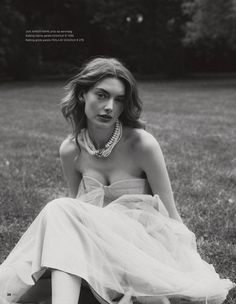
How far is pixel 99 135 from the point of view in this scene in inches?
137

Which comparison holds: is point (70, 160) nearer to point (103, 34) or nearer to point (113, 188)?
point (113, 188)

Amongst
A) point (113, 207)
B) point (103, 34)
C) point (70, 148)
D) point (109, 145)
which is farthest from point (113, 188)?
point (103, 34)

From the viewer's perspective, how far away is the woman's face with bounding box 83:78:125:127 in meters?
3.24

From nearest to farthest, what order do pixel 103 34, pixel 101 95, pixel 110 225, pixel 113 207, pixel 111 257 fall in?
1. pixel 111 257
2. pixel 110 225
3. pixel 113 207
4. pixel 101 95
5. pixel 103 34

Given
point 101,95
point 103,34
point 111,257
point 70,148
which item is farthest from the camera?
point 103,34

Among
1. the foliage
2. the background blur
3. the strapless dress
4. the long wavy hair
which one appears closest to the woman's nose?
the long wavy hair

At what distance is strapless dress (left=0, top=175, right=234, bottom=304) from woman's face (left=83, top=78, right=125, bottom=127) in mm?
581

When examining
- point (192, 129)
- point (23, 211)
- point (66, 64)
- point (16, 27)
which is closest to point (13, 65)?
point (16, 27)

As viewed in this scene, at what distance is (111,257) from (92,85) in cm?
114

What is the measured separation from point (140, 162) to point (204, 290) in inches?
36.5

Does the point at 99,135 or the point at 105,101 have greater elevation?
the point at 105,101

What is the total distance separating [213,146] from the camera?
923 centimetres

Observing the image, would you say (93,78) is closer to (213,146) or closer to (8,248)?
(8,248)

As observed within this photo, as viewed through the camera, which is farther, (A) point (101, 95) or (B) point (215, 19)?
(B) point (215, 19)
